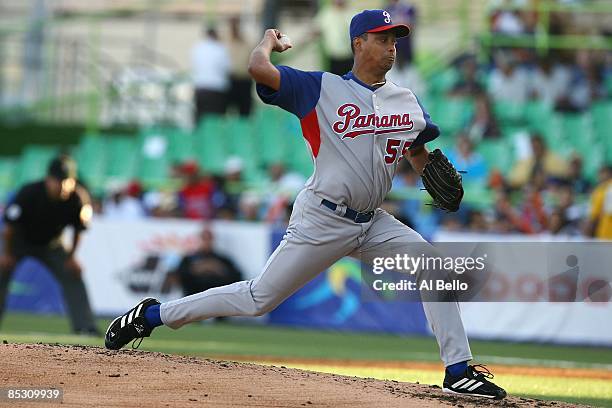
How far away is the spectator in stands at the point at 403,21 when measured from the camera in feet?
58.3

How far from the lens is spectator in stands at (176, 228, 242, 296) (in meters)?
15.9

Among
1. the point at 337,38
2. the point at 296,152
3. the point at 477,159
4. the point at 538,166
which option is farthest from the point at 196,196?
the point at 538,166

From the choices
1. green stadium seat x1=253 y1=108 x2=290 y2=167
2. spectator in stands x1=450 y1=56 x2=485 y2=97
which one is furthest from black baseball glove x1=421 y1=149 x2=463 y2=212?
spectator in stands x1=450 y1=56 x2=485 y2=97

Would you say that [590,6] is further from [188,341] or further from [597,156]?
[188,341]

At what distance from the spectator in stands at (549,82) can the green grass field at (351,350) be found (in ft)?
18.7

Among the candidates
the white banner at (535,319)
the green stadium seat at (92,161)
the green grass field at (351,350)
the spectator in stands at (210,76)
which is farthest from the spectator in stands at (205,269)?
the spectator in stands at (210,76)

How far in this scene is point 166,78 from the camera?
22250mm

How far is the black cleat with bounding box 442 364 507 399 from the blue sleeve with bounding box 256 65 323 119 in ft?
5.99

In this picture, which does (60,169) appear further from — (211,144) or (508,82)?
(508,82)

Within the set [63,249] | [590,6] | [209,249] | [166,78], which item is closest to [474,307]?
[209,249]

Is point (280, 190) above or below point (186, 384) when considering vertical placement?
above

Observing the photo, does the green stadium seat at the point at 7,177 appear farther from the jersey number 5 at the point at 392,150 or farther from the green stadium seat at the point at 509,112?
the jersey number 5 at the point at 392,150

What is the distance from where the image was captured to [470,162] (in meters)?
16.7

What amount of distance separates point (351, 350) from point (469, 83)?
304 inches
